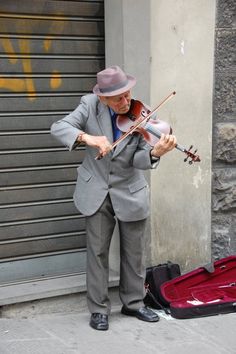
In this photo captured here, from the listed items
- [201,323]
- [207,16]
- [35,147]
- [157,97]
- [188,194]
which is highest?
[207,16]

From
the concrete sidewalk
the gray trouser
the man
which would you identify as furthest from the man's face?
the concrete sidewalk

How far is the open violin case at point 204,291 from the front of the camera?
477cm

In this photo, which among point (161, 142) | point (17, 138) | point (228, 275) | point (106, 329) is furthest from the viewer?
point (228, 275)

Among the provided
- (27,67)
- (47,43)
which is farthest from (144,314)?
(47,43)

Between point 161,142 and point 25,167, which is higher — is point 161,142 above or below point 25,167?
above

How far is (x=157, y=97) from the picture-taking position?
16.5 ft

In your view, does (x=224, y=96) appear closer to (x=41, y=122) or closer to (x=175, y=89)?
(x=175, y=89)

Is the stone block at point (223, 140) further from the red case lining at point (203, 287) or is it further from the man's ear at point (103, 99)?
the man's ear at point (103, 99)

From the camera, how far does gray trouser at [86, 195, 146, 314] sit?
4.43 m

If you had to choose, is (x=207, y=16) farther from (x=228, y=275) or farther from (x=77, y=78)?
(x=228, y=275)

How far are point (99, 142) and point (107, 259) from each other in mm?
884

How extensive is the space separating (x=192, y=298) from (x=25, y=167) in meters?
1.49

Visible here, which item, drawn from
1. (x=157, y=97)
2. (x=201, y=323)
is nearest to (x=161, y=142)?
(x=157, y=97)

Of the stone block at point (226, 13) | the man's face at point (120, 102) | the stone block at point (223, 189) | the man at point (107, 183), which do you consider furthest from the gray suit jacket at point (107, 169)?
the stone block at point (226, 13)
